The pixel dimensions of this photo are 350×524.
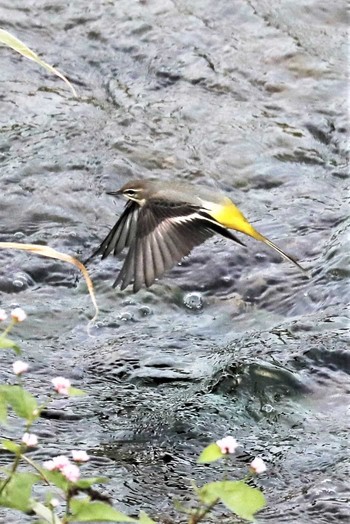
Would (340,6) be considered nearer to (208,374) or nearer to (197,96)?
(197,96)

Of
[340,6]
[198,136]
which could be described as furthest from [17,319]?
[340,6]

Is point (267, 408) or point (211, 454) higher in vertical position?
point (211, 454)

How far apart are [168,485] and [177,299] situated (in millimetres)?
1662

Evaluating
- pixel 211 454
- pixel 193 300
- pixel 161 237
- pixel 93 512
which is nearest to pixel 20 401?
pixel 93 512

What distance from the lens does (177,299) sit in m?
5.32

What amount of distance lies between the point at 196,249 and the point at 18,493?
3356 millimetres

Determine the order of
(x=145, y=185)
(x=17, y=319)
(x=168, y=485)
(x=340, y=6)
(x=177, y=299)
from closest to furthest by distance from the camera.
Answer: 1. (x=17, y=319)
2. (x=168, y=485)
3. (x=145, y=185)
4. (x=177, y=299)
5. (x=340, y=6)

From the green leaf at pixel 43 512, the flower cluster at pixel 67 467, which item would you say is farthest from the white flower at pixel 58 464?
the green leaf at pixel 43 512

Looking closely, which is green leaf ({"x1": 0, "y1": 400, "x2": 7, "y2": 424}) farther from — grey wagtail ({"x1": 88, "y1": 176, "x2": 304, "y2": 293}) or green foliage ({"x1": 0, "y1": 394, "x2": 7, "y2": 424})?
grey wagtail ({"x1": 88, "y1": 176, "x2": 304, "y2": 293})

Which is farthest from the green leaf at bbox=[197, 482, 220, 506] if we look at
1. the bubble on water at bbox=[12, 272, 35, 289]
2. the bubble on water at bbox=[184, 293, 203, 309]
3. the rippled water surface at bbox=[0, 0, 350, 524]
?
the bubble on water at bbox=[12, 272, 35, 289]

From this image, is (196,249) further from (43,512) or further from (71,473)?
(71,473)

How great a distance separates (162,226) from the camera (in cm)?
476

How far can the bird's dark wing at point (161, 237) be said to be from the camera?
15.0 ft

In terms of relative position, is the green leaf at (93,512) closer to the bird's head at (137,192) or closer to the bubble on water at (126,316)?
the bird's head at (137,192)
